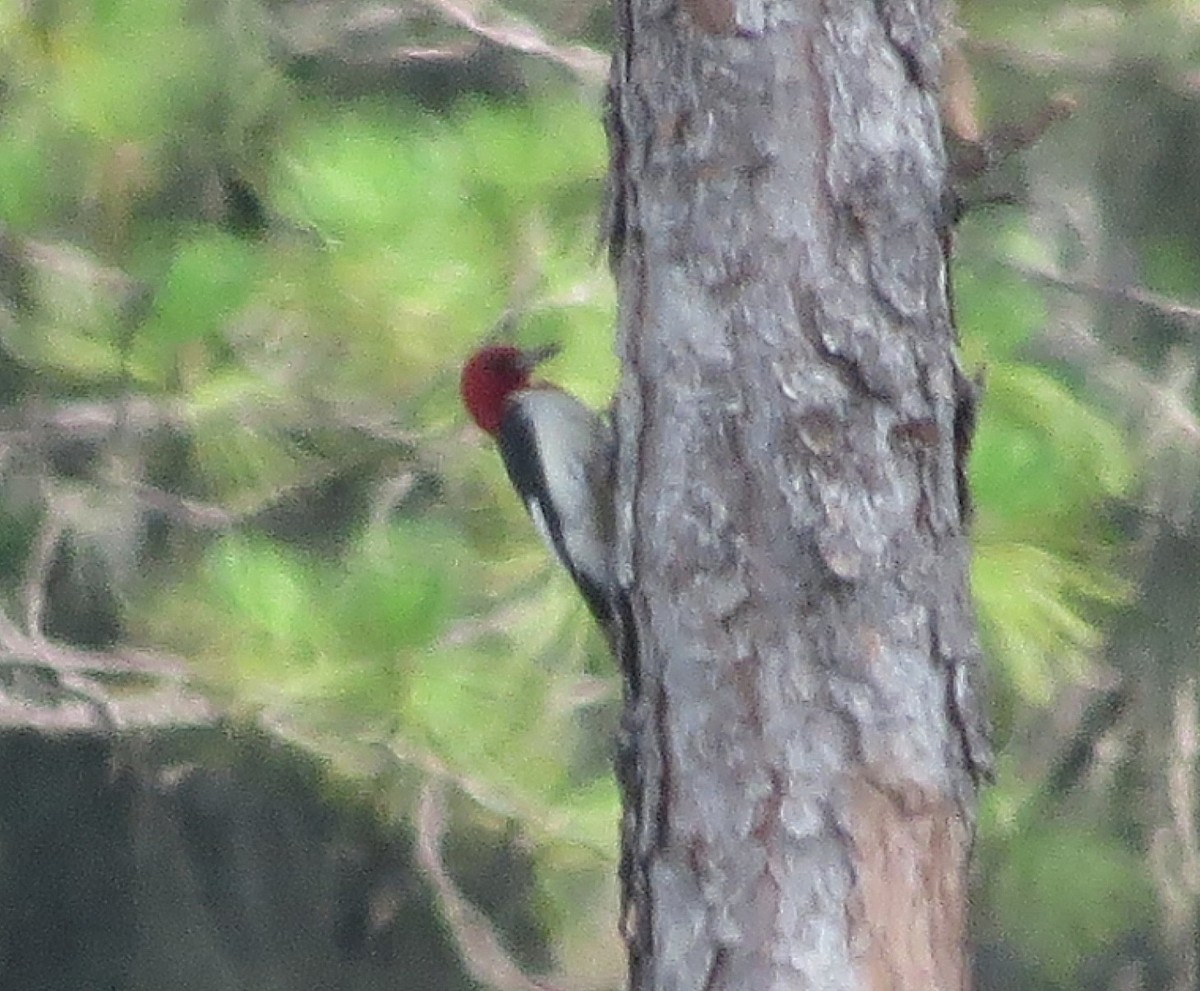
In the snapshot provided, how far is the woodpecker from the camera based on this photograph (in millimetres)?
1153

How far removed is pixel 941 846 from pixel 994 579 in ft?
1.36

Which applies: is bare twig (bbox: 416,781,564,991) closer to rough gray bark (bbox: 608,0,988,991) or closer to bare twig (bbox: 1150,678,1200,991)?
rough gray bark (bbox: 608,0,988,991)

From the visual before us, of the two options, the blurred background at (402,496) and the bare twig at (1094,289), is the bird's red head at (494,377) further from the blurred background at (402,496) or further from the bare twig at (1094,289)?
the bare twig at (1094,289)

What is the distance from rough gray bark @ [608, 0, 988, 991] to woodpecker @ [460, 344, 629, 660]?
0.32m

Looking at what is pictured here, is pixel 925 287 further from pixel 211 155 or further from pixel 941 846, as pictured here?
pixel 211 155

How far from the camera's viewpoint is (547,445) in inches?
48.1

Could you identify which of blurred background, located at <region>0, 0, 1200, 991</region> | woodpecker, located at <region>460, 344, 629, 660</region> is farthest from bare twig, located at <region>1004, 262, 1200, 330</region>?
woodpecker, located at <region>460, 344, 629, 660</region>

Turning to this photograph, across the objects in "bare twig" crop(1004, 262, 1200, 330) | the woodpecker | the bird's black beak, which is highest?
"bare twig" crop(1004, 262, 1200, 330)

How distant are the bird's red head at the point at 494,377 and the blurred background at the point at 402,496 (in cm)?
4

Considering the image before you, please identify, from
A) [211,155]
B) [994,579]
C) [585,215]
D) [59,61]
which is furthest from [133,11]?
[994,579]

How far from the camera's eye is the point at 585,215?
1.25 metres

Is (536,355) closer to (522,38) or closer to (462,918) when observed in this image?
(522,38)

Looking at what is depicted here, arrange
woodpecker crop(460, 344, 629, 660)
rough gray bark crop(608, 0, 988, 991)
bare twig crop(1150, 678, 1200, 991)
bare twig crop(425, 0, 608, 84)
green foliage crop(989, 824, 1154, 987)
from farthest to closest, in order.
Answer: bare twig crop(1150, 678, 1200, 991)
green foliage crop(989, 824, 1154, 987)
bare twig crop(425, 0, 608, 84)
woodpecker crop(460, 344, 629, 660)
rough gray bark crop(608, 0, 988, 991)

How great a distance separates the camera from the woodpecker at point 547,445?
3.78 feet
